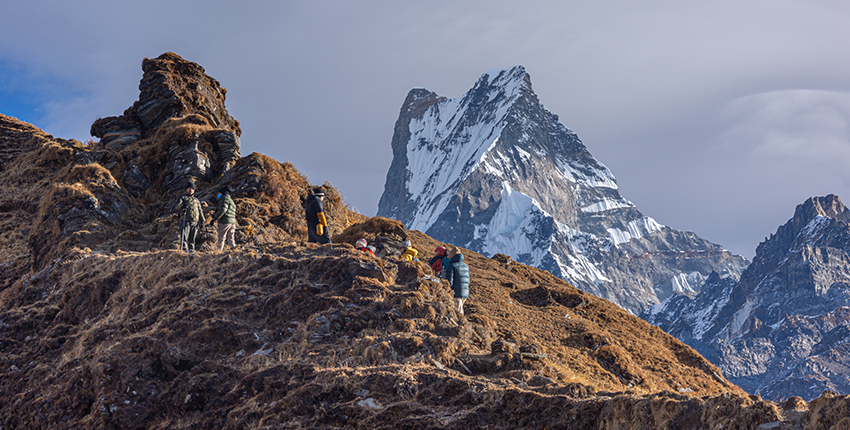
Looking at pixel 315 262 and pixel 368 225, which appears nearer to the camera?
pixel 315 262

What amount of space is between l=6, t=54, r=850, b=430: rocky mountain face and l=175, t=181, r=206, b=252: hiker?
1223 mm

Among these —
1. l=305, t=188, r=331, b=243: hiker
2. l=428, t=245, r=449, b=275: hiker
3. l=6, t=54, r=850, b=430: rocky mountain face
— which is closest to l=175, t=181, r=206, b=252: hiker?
l=6, t=54, r=850, b=430: rocky mountain face

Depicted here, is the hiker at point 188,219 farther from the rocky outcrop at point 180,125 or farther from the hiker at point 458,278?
the hiker at point 458,278

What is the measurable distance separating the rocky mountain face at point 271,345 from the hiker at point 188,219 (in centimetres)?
122

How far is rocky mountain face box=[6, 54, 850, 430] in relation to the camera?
786 cm

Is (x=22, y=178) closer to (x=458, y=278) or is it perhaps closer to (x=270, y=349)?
(x=270, y=349)

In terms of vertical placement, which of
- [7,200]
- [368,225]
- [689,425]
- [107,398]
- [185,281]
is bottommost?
[689,425]

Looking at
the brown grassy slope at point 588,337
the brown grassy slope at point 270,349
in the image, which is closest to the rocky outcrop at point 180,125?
the brown grassy slope at point 270,349

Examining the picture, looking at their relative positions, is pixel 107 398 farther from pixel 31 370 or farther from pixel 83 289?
pixel 83 289

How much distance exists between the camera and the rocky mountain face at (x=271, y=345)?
25.8 feet

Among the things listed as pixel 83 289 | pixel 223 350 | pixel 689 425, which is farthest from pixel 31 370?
pixel 689 425

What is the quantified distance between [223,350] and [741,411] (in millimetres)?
7519

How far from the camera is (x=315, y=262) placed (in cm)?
1232

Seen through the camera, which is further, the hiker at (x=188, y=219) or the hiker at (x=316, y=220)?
the hiker at (x=316, y=220)
